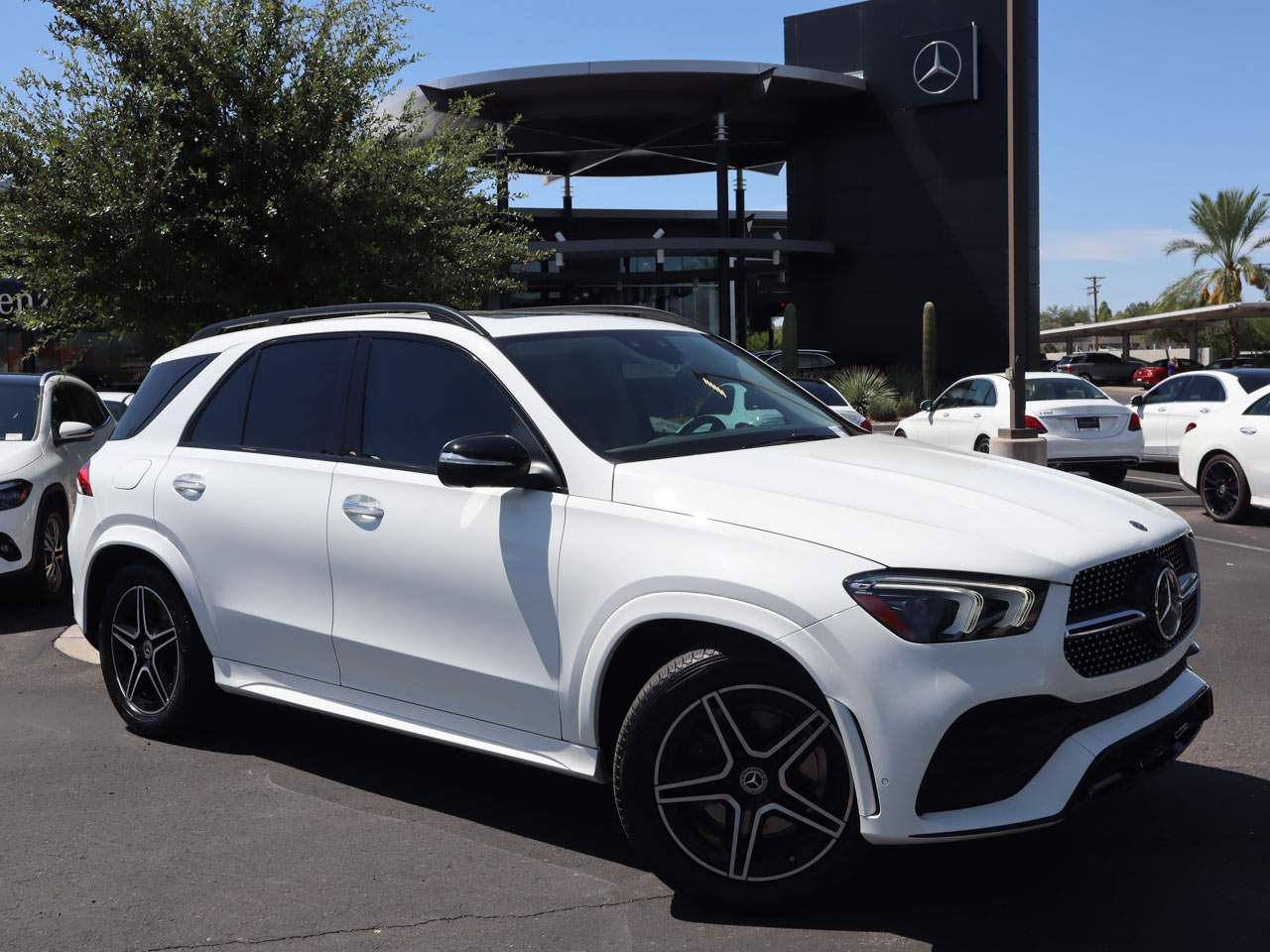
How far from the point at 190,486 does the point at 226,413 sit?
1.18ft

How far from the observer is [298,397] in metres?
5.25

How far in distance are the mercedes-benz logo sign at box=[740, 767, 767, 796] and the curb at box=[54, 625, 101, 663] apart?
5.23m

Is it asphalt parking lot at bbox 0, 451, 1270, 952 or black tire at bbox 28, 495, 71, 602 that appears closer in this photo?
asphalt parking lot at bbox 0, 451, 1270, 952

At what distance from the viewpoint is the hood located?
9156 mm

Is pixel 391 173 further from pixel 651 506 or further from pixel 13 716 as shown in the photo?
pixel 651 506

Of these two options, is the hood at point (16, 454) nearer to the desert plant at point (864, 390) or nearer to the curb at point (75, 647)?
the curb at point (75, 647)

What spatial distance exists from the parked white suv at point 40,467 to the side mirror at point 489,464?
19.8 ft

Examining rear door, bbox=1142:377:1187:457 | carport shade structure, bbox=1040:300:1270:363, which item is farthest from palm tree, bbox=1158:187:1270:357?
rear door, bbox=1142:377:1187:457

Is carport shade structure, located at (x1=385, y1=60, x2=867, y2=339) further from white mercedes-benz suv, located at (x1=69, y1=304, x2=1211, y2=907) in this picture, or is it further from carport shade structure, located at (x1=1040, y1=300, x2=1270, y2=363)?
white mercedes-benz suv, located at (x1=69, y1=304, x2=1211, y2=907)

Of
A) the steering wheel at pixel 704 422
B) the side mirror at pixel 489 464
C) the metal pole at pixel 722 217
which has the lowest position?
the side mirror at pixel 489 464

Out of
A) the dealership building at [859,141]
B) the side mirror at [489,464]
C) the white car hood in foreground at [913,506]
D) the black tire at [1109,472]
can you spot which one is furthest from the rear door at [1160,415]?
the dealership building at [859,141]

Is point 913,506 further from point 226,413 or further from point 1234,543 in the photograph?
point 1234,543

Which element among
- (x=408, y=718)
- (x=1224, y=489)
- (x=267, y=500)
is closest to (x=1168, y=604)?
(x=408, y=718)

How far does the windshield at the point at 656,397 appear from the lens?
14.6 ft
